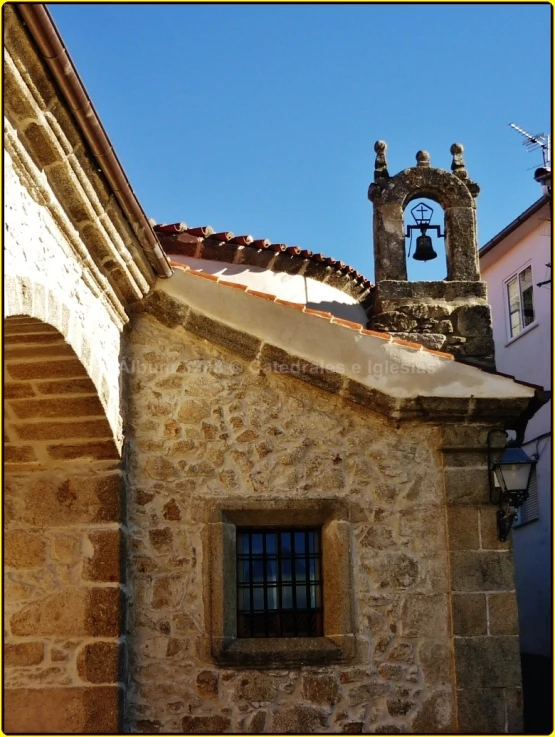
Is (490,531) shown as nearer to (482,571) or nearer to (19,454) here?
(482,571)

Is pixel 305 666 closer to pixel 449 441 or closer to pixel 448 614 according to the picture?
pixel 448 614

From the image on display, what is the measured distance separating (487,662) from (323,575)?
1210 mm

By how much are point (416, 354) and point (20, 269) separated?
317 cm

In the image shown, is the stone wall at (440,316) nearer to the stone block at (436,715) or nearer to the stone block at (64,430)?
the stone block at (436,715)

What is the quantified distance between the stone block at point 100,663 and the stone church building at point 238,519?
1 cm

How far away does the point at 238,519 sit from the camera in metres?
6.05

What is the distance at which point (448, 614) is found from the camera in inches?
236

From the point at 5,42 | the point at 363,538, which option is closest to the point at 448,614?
the point at 363,538

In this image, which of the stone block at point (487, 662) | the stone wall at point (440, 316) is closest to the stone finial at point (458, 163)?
the stone wall at point (440, 316)

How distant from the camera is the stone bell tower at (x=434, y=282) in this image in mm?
7664

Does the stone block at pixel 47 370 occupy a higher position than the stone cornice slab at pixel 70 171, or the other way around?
the stone cornice slab at pixel 70 171

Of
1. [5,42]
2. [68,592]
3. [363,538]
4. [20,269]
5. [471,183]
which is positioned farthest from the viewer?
[471,183]

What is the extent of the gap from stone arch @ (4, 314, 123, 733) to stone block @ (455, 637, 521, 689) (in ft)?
7.31

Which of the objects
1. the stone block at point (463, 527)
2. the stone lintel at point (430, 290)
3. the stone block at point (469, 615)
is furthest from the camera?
the stone lintel at point (430, 290)
